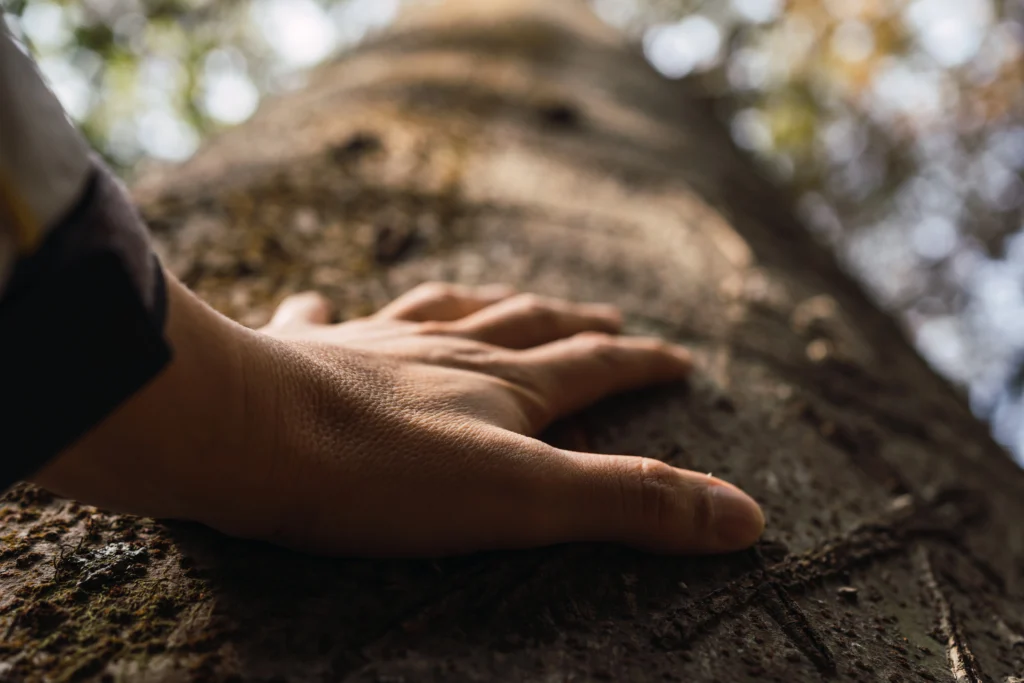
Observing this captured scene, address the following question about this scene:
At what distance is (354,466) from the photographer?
2.42 feet

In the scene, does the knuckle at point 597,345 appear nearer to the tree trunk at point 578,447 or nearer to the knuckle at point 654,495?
the tree trunk at point 578,447

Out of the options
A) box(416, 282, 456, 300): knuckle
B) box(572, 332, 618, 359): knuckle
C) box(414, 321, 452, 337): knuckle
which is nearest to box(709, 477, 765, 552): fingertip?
box(572, 332, 618, 359): knuckle

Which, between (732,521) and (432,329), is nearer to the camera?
(732,521)

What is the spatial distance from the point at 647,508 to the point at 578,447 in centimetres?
22

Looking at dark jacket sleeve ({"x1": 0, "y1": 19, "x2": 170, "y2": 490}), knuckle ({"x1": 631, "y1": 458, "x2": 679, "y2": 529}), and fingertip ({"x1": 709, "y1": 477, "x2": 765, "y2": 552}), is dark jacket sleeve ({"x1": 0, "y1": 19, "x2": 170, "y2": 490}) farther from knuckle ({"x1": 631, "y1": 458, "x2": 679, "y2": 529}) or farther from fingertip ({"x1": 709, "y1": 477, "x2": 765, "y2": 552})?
fingertip ({"x1": 709, "y1": 477, "x2": 765, "y2": 552})

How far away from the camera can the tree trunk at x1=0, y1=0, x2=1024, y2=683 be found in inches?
26.7

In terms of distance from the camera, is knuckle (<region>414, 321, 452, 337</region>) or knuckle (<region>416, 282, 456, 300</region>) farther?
knuckle (<region>416, 282, 456, 300</region>)

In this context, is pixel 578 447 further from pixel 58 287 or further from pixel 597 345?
pixel 58 287

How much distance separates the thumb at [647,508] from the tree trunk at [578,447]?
0.03 meters

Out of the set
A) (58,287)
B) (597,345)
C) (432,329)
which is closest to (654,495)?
(597,345)

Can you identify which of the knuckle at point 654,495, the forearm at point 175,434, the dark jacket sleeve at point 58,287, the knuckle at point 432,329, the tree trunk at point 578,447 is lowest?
the tree trunk at point 578,447

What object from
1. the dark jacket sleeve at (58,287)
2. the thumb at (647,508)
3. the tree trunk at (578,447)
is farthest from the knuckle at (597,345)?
the dark jacket sleeve at (58,287)

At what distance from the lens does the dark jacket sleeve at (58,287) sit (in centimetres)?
49

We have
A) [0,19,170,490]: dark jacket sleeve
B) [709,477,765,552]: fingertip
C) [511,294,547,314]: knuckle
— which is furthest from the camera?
[511,294,547,314]: knuckle
